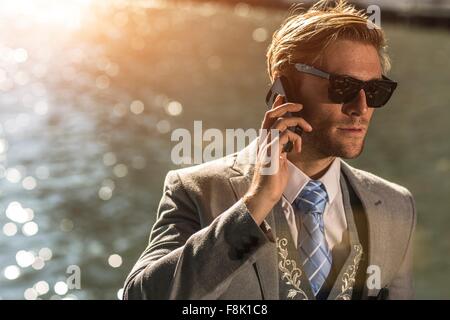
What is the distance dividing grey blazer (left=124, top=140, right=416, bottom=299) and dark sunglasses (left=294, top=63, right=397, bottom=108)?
→ 566mm

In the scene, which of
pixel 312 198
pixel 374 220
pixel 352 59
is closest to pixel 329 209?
pixel 312 198

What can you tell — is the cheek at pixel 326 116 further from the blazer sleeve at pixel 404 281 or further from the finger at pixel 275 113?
the blazer sleeve at pixel 404 281

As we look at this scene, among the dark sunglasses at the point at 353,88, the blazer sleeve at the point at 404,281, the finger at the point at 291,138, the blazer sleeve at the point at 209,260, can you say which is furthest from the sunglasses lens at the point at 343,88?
the blazer sleeve at the point at 404,281

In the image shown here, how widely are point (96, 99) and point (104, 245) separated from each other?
3152cm

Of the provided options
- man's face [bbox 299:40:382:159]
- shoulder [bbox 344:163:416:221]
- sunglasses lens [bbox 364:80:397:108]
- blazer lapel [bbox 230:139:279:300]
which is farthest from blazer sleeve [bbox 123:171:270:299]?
shoulder [bbox 344:163:416:221]

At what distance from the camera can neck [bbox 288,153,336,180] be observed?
4.29 metres

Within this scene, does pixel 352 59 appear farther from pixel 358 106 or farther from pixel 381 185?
pixel 381 185

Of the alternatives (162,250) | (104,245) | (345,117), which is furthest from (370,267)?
(104,245)

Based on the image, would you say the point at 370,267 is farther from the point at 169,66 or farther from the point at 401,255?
the point at 169,66

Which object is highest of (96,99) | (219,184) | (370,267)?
(219,184)

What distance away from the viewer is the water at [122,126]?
48.3 meters

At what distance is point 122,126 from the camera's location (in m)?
70.6

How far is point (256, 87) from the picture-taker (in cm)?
7981

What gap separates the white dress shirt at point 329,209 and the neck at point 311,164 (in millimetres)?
33
